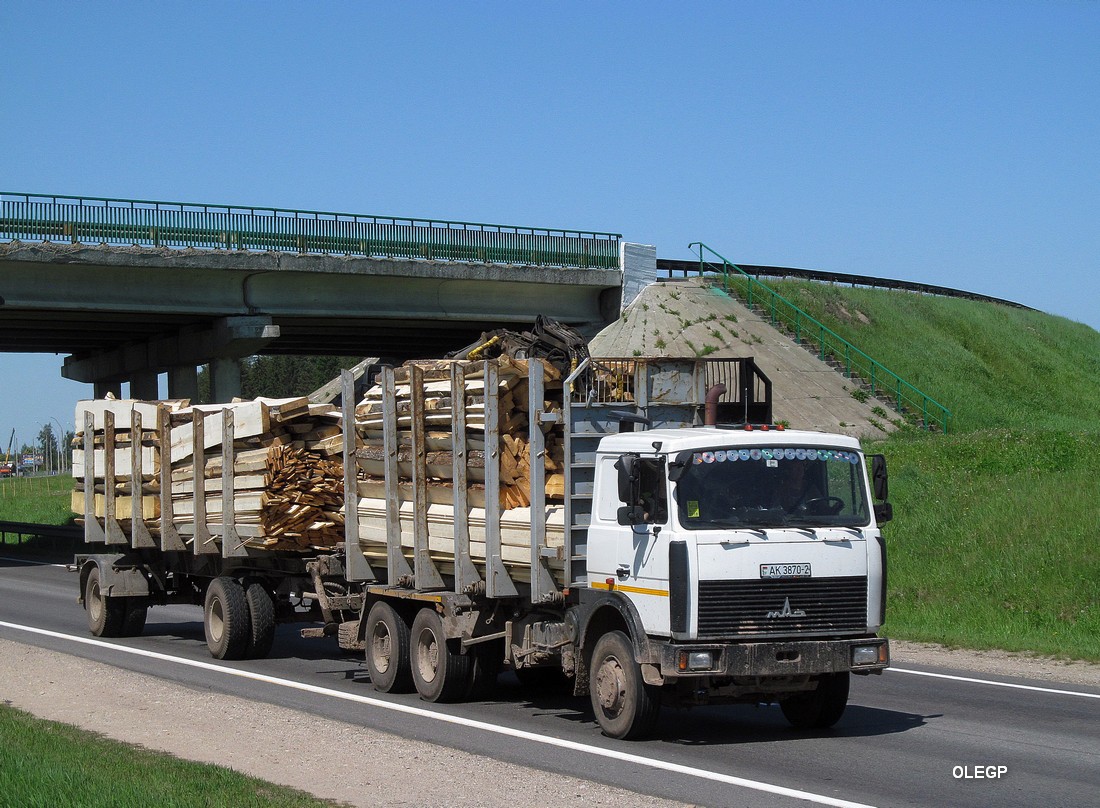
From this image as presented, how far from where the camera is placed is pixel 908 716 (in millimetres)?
11852

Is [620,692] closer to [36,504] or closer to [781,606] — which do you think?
[781,606]

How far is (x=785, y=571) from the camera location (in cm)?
999

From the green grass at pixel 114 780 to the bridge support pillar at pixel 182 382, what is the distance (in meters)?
34.6

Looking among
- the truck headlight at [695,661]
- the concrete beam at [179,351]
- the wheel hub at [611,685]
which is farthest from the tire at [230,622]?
the concrete beam at [179,351]

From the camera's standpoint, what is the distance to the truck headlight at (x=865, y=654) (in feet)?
33.3

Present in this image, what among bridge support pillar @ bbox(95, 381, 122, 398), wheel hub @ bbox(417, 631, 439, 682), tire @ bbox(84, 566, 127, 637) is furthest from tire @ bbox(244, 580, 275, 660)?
bridge support pillar @ bbox(95, 381, 122, 398)

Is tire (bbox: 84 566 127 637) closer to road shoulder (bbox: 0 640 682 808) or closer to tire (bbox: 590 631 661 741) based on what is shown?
road shoulder (bbox: 0 640 682 808)

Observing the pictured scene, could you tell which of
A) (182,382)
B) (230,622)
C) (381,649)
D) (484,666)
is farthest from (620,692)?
(182,382)

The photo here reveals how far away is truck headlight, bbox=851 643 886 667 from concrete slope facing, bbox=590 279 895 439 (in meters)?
28.8

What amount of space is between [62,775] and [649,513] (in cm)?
445

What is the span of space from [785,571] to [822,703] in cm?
153

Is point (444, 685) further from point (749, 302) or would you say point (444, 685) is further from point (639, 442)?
point (749, 302)

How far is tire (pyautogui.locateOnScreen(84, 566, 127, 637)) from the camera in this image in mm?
18328

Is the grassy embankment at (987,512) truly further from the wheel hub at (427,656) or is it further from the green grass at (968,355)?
the wheel hub at (427,656)
